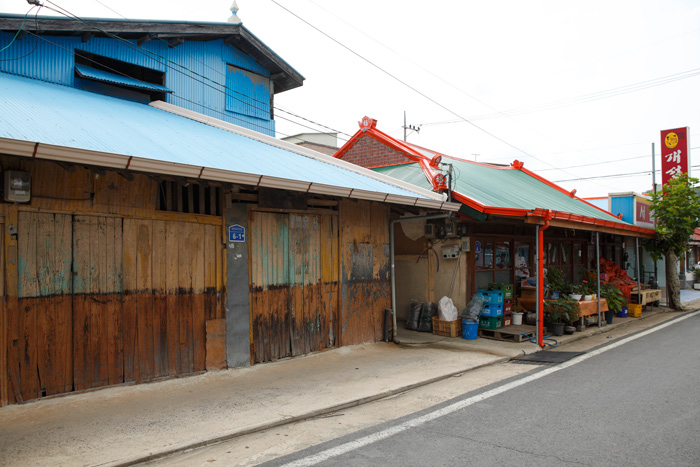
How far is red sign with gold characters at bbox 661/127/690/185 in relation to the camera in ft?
56.2

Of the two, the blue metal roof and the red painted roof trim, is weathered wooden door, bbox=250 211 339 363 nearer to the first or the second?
the red painted roof trim

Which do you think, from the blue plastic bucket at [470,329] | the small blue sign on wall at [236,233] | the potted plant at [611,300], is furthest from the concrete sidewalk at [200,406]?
the potted plant at [611,300]

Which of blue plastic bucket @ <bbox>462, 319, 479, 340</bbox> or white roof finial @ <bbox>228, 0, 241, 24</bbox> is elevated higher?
white roof finial @ <bbox>228, 0, 241, 24</bbox>

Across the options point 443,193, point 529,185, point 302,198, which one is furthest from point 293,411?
point 529,185

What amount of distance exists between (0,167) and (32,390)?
2.68 m

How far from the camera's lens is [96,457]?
436 cm

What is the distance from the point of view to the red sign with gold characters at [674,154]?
17.1m

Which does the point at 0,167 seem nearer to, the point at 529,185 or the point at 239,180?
the point at 239,180

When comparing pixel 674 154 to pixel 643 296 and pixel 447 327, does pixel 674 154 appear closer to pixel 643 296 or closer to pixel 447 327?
pixel 643 296

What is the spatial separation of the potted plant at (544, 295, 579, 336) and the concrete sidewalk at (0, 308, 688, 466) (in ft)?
8.79

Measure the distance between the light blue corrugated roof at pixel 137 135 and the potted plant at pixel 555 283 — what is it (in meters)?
5.53

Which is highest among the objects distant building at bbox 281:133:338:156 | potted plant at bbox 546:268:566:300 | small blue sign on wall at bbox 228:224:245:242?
distant building at bbox 281:133:338:156

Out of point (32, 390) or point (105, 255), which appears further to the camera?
point (105, 255)

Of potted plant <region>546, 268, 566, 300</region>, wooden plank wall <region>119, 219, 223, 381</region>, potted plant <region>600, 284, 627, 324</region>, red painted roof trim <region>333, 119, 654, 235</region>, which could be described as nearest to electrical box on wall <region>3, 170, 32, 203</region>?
wooden plank wall <region>119, 219, 223, 381</region>
